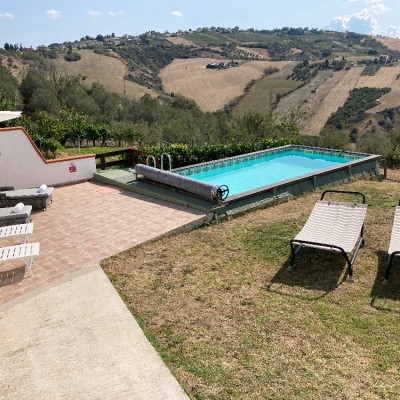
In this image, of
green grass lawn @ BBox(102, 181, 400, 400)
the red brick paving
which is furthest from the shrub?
green grass lawn @ BBox(102, 181, 400, 400)

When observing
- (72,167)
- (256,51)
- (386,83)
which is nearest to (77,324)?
(72,167)

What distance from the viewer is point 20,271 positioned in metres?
8.12

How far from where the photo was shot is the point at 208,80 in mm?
131875

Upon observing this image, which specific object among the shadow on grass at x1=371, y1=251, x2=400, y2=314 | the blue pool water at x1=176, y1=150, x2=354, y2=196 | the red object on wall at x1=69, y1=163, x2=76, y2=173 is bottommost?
the shadow on grass at x1=371, y1=251, x2=400, y2=314

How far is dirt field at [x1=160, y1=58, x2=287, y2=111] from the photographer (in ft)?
387

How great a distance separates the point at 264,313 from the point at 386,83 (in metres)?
122

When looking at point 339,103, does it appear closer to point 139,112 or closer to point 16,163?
point 139,112

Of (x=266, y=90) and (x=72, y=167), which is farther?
(x=266, y=90)

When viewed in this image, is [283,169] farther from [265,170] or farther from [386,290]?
[386,290]

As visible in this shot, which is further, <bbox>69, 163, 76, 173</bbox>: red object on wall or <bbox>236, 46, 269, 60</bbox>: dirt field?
<bbox>236, 46, 269, 60</bbox>: dirt field

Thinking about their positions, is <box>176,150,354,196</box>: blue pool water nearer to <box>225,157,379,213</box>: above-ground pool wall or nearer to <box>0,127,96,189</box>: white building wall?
<box>225,157,379,213</box>: above-ground pool wall

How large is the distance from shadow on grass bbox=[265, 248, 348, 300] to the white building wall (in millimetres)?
9284

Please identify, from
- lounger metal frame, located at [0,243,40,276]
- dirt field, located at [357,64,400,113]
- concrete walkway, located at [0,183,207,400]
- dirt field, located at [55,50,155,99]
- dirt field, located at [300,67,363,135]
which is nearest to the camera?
concrete walkway, located at [0,183,207,400]

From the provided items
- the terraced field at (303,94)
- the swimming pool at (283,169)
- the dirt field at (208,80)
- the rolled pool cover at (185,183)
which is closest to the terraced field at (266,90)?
the terraced field at (303,94)
